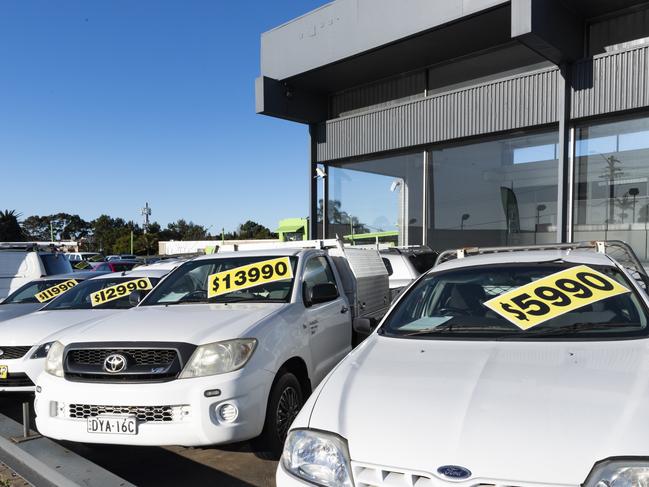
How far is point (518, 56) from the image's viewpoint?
44.6ft

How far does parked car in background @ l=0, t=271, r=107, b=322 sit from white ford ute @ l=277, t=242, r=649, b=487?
6.43 meters

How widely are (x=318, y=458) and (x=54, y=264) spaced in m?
11.6

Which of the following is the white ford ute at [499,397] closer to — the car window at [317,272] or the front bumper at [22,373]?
the car window at [317,272]

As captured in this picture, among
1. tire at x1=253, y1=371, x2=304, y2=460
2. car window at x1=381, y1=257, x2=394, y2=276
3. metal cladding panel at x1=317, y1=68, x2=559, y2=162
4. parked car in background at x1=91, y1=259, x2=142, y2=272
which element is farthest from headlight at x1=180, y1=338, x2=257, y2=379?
parked car in background at x1=91, y1=259, x2=142, y2=272

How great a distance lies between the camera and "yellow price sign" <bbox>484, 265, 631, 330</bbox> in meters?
3.27

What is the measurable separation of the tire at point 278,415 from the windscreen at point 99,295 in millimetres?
3281

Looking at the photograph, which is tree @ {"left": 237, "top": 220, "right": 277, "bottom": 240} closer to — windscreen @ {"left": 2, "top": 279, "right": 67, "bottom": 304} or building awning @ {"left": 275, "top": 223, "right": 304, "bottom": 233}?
building awning @ {"left": 275, "top": 223, "right": 304, "bottom": 233}

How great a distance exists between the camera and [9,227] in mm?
59281

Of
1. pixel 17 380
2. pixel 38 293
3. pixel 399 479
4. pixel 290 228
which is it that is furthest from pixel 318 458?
pixel 290 228

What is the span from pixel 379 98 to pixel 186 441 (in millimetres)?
14602

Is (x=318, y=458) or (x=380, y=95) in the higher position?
(x=380, y=95)

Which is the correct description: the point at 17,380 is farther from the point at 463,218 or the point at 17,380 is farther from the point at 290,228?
the point at 290,228

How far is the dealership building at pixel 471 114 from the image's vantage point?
11.7 meters

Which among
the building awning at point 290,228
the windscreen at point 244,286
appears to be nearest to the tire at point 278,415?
the windscreen at point 244,286
